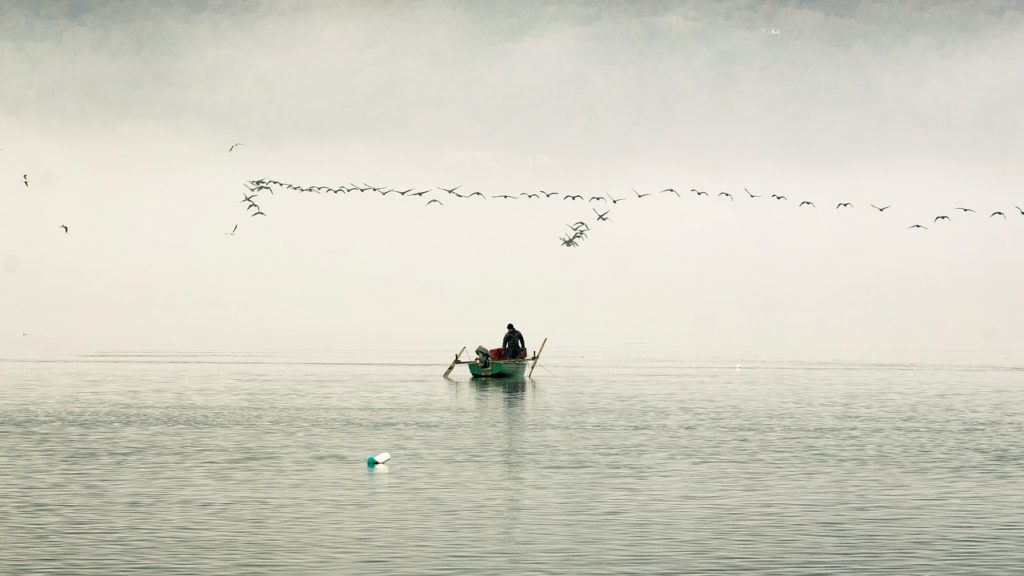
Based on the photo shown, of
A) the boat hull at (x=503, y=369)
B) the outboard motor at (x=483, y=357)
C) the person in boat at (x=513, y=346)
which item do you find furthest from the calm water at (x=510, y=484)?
the outboard motor at (x=483, y=357)

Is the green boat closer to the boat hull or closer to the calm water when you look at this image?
the boat hull

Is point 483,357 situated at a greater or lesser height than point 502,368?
greater

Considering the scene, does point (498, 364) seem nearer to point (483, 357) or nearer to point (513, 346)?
point (483, 357)

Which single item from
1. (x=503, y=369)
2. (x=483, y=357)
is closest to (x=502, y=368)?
(x=503, y=369)

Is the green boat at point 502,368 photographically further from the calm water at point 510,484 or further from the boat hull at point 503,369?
the calm water at point 510,484

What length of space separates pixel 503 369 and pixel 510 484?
48.7 metres

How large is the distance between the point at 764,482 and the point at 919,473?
19.5 feet

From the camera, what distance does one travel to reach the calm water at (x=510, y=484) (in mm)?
27484

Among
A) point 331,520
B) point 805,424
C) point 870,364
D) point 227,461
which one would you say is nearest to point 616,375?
point 870,364

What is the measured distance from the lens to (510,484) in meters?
39.1

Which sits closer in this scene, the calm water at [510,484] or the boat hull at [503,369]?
the calm water at [510,484]

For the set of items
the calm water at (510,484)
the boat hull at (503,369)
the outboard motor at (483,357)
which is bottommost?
the calm water at (510,484)

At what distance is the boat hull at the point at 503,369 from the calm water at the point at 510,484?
482 centimetres

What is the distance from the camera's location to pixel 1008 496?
36.4 metres
